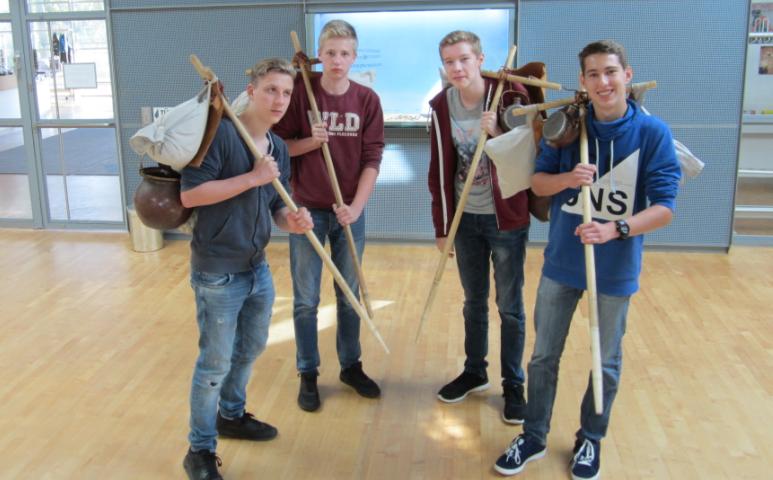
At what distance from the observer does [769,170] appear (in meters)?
6.28

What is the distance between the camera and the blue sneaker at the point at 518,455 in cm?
297

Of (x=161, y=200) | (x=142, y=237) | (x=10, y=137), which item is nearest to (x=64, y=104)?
(x=10, y=137)

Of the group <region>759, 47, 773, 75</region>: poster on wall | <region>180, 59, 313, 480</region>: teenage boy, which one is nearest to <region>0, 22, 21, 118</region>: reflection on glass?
<region>180, 59, 313, 480</region>: teenage boy

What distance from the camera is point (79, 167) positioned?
6.69m

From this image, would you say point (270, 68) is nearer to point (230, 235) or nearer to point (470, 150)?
point (230, 235)

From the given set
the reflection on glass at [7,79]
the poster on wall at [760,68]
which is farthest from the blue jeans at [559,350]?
the reflection on glass at [7,79]

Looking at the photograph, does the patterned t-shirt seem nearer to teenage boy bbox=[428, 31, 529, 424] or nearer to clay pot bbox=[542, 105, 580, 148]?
teenage boy bbox=[428, 31, 529, 424]

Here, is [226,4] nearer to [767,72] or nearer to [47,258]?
[47,258]

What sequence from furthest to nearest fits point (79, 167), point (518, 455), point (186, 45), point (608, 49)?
point (79, 167) < point (186, 45) < point (518, 455) < point (608, 49)

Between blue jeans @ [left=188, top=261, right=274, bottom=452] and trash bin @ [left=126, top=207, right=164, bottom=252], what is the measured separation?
322 centimetres

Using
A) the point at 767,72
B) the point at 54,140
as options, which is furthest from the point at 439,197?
the point at 54,140

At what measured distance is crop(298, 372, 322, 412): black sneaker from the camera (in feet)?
11.5

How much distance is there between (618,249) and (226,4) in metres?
4.32

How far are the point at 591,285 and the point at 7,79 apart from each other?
579 centimetres
